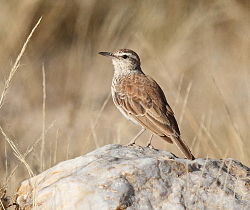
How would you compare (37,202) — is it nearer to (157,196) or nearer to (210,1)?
(157,196)

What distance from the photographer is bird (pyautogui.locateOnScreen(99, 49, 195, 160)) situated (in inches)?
308

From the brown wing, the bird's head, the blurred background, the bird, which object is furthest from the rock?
the blurred background

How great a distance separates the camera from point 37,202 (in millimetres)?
6191

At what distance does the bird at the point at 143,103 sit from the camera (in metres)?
7.82

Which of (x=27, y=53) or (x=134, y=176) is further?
(x=27, y=53)

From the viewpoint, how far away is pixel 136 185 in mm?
6113

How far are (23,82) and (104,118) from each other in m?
1.67

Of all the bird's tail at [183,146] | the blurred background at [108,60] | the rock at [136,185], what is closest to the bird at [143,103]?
the bird's tail at [183,146]

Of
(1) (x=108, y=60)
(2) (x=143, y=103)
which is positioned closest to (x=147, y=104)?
(2) (x=143, y=103)

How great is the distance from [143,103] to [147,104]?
0.22ft

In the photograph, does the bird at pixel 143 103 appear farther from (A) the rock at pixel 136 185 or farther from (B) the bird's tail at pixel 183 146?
(A) the rock at pixel 136 185

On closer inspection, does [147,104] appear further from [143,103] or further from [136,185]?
[136,185]

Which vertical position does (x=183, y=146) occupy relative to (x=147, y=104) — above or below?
below

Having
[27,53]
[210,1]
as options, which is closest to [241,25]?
[210,1]
